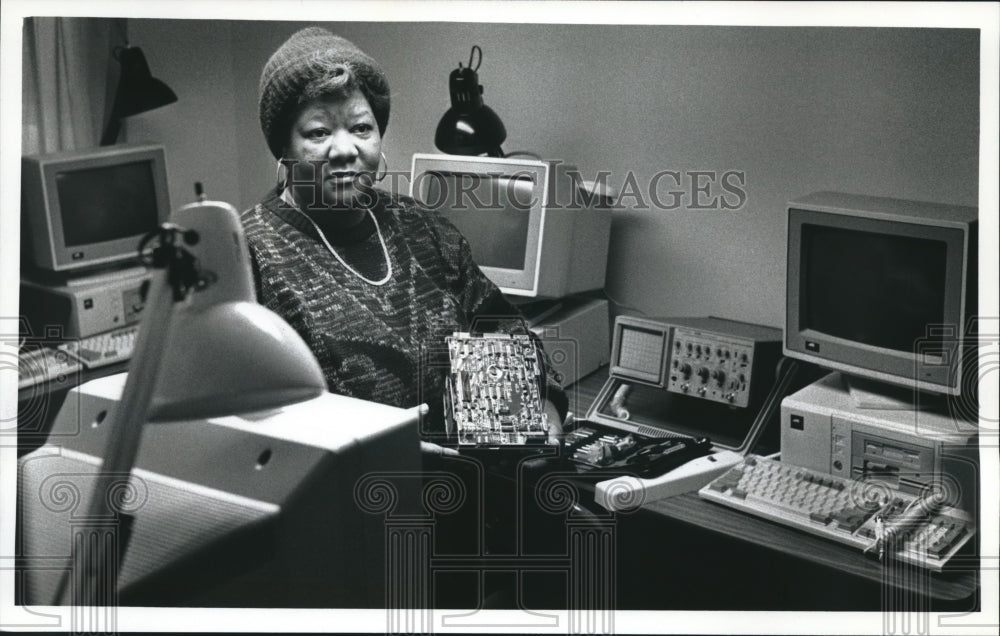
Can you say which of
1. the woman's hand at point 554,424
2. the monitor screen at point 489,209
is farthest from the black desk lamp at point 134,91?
the woman's hand at point 554,424

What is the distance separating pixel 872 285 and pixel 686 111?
51 cm

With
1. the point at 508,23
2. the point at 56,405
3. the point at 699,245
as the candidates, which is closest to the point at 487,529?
the point at 699,245

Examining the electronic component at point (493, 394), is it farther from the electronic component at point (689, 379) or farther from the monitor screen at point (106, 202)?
the monitor screen at point (106, 202)

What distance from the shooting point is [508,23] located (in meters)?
2.03

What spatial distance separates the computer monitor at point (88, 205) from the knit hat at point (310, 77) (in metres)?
0.33

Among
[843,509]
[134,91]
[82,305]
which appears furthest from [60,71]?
[843,509]

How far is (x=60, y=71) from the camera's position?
2.05 meters

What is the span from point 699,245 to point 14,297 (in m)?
1.39

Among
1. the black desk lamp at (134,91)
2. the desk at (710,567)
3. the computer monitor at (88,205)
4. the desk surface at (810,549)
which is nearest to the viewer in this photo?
the desk surface at (810,549)

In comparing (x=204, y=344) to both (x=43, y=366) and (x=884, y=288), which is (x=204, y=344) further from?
(x=884, y=288)

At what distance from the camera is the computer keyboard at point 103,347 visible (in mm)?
1964

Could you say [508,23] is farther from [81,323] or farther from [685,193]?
[81,323]

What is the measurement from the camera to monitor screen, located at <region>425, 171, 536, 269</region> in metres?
2.11

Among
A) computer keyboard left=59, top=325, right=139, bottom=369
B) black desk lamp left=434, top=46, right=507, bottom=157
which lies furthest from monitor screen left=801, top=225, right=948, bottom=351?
computer keyboard left=59, top=325, right=139, bottom=369
